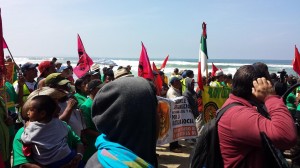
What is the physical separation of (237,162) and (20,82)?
3628 millimetres

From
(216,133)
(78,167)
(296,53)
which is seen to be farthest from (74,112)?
(296,53)

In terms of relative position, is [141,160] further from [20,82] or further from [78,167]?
[20,82]

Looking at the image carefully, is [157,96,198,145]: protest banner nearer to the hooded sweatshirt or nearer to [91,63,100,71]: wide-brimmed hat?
[91,63,100,71]: wide-brimmed hat

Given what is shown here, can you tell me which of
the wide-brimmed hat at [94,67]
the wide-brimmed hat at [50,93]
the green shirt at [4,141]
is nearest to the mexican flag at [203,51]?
the wide-brimmed hat at [94,67]

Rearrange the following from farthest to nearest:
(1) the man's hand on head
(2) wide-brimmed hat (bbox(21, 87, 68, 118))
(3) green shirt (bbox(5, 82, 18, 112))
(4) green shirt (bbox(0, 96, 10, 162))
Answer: (3) green shirt (bbox(5, 82, 18, 112)), (4) green shirt (bbox(0, 96, 10, 162)), (2) wide-brimmed hat (bbox(21, 87, 68, 118)), (1) the man's hand on head

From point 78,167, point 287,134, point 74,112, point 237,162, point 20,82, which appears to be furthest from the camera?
point 20,82

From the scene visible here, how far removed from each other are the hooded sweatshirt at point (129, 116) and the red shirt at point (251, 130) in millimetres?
657

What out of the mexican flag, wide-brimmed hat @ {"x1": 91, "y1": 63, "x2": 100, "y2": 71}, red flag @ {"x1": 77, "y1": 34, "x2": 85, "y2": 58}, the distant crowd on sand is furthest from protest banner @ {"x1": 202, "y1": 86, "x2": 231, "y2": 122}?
the distant crowd on sand

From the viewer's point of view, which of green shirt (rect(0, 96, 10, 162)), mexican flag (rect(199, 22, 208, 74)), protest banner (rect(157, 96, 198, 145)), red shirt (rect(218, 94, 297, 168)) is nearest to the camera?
red shirt (rect(218, 94, 297, 168))

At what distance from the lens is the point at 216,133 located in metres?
2.06

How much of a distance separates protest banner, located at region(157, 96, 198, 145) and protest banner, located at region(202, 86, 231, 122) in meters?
0.50

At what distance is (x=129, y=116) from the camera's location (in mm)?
1431

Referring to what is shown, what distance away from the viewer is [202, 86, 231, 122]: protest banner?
696 cm

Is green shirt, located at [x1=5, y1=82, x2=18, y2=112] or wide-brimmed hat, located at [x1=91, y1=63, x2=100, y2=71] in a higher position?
wide-brimmed hat, located at [x1=91, y1=63, x2=100, y2=71]
